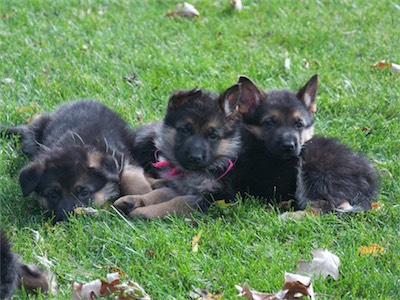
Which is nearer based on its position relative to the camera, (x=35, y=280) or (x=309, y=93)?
(x=35, y=280)

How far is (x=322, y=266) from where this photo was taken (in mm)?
4617

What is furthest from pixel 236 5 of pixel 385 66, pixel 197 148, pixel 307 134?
pixel 197 148

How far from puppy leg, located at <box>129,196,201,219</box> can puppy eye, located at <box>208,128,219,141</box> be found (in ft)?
1.62

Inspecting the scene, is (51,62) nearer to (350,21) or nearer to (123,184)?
(123,184)

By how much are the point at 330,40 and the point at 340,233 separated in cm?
447

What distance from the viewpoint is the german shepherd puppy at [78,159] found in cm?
573

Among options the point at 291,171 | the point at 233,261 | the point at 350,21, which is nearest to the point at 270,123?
the point at 291,171

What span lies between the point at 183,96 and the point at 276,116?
0.78 m

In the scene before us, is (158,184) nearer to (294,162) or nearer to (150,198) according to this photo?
(150,198)

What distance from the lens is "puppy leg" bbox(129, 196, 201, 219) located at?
5551 millimetres

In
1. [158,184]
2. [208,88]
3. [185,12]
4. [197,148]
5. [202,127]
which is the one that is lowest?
[158,184]

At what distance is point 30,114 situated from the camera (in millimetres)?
7234

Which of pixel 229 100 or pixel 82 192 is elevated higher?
pixel 229 100

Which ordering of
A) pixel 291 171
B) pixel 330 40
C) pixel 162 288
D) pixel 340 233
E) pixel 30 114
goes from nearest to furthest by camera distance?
1. pixel 162 288
2. pixel 340 233
3. pixel 291 171
4. pixel 30 114
5. pixel 330 40
